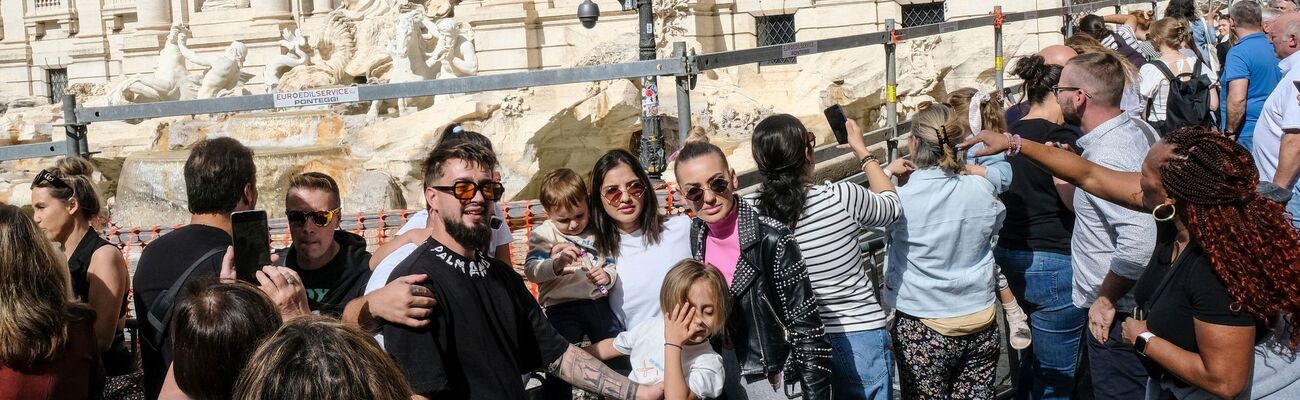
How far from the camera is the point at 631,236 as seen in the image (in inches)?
162

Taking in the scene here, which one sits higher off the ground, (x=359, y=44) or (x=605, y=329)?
(x=359, y=44)

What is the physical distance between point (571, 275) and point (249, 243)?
113 cm

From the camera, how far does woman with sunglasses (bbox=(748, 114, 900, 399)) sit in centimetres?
415

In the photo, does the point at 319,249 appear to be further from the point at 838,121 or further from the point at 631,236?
the point at 838,121

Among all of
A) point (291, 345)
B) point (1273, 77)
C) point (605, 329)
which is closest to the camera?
point (291, 345)

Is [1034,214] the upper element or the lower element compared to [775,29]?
lower

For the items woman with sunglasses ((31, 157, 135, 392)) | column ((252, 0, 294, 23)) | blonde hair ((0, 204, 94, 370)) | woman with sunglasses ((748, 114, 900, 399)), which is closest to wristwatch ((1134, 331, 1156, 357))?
woman with sunglasses ((748, 114, 900, 399))

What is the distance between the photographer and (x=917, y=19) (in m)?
19.5

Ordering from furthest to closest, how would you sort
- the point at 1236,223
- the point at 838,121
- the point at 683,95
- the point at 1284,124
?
the point at 683,95 < the point at 1284,124 < the point at 838,121 < the point at 1236,223

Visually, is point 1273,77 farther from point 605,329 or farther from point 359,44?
point 359,44

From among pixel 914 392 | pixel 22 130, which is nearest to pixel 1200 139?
pixel 914 392

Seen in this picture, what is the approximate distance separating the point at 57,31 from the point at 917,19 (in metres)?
22.1

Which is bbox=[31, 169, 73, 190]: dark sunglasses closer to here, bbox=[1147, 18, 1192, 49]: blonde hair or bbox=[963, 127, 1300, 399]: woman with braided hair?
bbox=[963, 127, 1300, 399]: woman with braided hair

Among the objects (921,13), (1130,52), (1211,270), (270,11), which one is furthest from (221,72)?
(1211,270)
